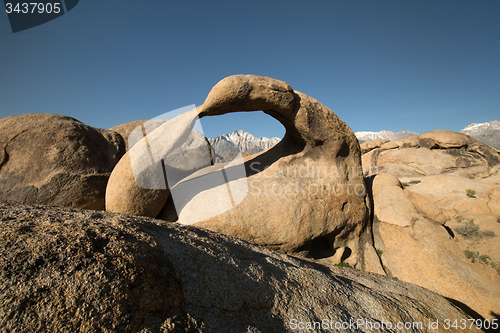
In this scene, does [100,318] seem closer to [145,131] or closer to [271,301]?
[271,301]

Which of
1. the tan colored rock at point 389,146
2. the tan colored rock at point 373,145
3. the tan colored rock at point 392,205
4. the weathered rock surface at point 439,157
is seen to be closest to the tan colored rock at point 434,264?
the tan colored rock at point 392,205

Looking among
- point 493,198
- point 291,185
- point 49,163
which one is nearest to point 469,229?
point 493,198

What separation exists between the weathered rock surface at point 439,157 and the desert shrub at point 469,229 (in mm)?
6123

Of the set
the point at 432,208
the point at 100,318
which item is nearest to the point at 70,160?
the point at 100,318

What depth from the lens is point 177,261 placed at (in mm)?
1698

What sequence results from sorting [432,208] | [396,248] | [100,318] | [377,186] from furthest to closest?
[377,186], [432,208], [396,248], [100,318]

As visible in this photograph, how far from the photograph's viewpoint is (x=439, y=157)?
37.1 ft

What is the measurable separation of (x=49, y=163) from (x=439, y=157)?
13.2 m

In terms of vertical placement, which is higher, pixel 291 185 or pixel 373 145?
pixel 291 185

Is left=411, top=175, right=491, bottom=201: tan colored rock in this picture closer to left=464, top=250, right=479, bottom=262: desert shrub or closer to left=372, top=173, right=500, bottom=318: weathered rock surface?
left=372, top=173, right=500, bottom=318: weathered rock surface

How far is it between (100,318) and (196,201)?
299 centimetres

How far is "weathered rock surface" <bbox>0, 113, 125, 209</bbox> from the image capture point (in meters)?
3.88

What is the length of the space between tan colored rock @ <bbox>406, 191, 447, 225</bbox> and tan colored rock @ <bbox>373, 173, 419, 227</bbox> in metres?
0.34

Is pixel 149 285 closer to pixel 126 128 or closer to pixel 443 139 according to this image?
pixel 126 128
